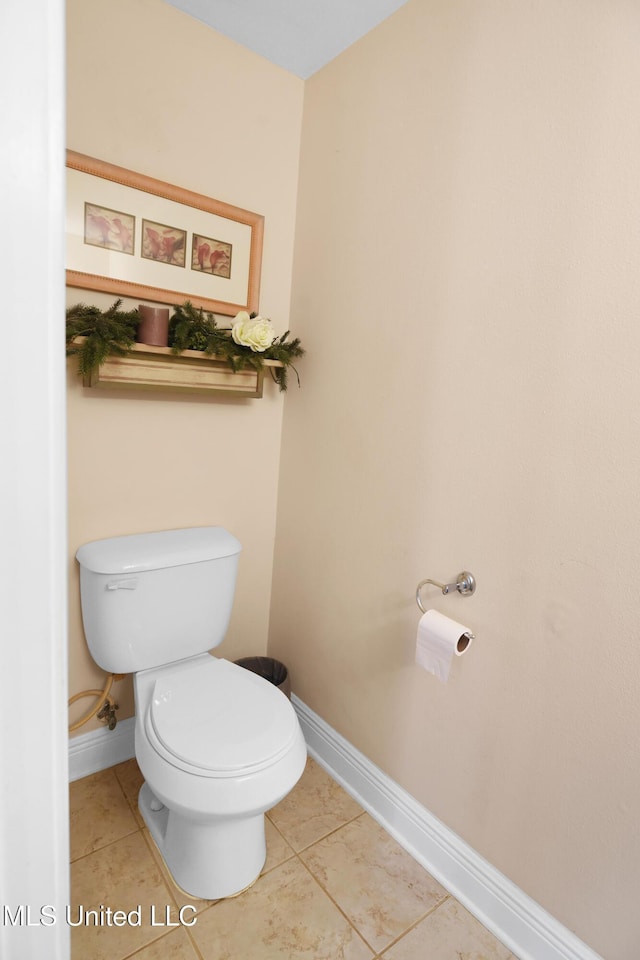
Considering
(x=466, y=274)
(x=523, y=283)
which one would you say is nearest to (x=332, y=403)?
(x=466, y=274)

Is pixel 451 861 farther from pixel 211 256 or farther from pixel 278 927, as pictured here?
pixel 211 256

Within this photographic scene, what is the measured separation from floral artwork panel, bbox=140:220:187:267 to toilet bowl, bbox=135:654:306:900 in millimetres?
1236

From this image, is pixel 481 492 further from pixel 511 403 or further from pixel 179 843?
pixel 179 843

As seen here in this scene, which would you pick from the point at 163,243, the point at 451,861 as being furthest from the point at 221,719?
the point at 163,243

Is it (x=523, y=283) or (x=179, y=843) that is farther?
(x=179, y=843)

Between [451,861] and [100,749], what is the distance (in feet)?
3.69

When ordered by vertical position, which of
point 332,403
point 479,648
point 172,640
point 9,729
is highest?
point 332,403

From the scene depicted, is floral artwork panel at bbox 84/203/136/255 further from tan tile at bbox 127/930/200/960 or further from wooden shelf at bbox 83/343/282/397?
tan tile at bbox 127/930/200/960

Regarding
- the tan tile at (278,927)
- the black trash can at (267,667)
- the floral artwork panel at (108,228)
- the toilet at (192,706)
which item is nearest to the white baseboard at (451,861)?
the black trash can at (267,667)

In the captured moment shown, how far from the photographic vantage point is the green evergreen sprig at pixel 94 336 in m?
1.42

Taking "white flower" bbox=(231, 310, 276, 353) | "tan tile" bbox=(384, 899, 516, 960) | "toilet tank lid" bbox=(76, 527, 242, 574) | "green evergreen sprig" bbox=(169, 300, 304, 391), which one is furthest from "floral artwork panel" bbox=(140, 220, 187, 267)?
"tan tile" bbox=(384, 899, 516, 960)

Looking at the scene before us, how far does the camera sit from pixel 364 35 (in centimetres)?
162

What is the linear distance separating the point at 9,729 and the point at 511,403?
119cm

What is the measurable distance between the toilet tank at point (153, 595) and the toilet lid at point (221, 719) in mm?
114
